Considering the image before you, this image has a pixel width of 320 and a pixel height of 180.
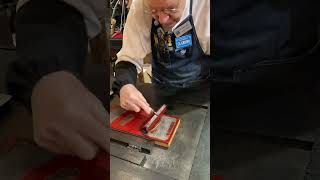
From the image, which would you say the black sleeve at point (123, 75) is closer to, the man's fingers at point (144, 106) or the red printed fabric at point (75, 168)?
the man's fingers at point (144, 106)

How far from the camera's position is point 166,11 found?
538mm

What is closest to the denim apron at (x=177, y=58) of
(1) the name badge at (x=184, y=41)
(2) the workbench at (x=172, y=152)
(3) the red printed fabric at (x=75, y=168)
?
(1) the name badge at (x=184, y=41)

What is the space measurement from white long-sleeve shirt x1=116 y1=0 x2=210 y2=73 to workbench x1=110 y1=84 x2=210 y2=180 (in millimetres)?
124

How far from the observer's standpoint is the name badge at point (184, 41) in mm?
561

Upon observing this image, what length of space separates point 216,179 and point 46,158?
216 mm

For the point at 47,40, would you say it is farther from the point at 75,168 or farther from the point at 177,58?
the point at 177,58

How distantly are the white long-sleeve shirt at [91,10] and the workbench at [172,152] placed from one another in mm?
269

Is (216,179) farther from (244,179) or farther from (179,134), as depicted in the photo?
(179,134)

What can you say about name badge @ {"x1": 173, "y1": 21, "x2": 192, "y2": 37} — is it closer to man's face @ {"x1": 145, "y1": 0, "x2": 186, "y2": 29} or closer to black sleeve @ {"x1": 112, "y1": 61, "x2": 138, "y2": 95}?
man's face @ {"x1": 145, "y1": 0, "x2": 186, "y2": 29}

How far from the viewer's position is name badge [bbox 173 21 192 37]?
0.54m

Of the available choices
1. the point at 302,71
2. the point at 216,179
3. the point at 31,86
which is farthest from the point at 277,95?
the point at 31,86

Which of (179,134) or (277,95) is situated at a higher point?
(277,95)

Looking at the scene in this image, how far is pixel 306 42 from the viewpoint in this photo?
214 millimetres

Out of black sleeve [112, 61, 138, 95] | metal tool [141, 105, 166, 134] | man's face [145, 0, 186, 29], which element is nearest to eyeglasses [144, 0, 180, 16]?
man's face [145, 0, 186, 29]
